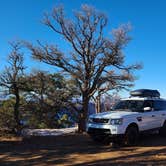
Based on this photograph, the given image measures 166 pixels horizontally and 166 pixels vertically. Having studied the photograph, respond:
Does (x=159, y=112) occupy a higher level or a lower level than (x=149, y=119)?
higher

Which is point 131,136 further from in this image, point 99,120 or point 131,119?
point 99,120

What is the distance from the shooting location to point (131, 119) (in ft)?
41.7

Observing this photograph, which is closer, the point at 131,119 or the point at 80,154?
the point at 80,154

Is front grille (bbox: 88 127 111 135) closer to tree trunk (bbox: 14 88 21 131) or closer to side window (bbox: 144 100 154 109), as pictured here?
side window (bbox: 144 100 154 109)

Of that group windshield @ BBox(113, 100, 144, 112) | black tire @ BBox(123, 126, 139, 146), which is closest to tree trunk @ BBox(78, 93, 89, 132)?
windshield @ BBox(113, 100, 144, 112)

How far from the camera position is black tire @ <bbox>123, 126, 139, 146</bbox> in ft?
41.1

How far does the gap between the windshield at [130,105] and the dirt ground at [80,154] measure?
1.39 metres

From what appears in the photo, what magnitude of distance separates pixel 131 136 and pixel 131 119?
2.15 feet

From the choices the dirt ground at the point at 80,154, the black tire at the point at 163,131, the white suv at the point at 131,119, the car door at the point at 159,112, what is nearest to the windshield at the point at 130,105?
the white suv at the point at 131,119

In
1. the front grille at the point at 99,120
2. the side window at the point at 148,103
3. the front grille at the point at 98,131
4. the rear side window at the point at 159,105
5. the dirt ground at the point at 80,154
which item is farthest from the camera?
the rear side window at the point at 159,105

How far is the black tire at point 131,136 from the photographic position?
41.1ft

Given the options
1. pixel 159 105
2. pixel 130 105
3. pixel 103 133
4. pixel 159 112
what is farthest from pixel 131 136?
pixel 159 105

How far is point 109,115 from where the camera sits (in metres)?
12.7

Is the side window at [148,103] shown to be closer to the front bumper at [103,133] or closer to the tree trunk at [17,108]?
the front bumper at [103,133]
